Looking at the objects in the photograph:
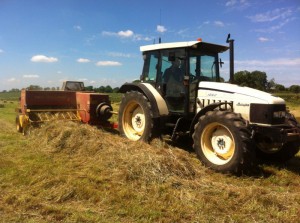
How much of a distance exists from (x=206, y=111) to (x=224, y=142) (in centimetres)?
77

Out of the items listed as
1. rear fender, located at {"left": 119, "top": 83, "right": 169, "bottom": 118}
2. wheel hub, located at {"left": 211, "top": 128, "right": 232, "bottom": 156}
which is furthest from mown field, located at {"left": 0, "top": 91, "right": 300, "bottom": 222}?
rear fender, located at {"left": 119, "top": 83, "right": 169, "bottom": 118}

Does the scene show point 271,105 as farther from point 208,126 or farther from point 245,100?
point 208,126

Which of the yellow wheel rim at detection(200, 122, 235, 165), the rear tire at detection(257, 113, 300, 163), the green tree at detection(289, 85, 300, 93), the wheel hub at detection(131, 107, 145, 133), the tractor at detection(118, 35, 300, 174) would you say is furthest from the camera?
the green tree at detection(289, 85, 300, 93)

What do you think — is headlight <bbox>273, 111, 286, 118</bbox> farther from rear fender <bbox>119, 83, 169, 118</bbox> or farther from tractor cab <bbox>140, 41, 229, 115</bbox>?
rear fender <bbox>119, 83, 169, 118</bbox>

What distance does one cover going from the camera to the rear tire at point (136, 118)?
7.28 m

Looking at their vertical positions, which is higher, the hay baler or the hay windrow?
the hay baler

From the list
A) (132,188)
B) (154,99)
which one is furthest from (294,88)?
(132,188)

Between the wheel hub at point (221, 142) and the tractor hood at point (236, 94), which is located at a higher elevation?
the tractor hood at point (236, 94)

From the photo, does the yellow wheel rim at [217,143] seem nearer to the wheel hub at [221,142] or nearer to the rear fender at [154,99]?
the wheel hub at [221,142]

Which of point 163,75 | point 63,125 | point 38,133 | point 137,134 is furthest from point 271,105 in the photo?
point 38,133

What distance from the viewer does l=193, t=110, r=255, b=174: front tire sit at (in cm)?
538

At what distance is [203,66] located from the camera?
7.27 metres

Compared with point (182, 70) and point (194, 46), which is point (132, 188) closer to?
→ point (182, 70)

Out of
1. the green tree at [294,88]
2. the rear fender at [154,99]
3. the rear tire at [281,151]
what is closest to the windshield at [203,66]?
the rear fender at [154,99]
